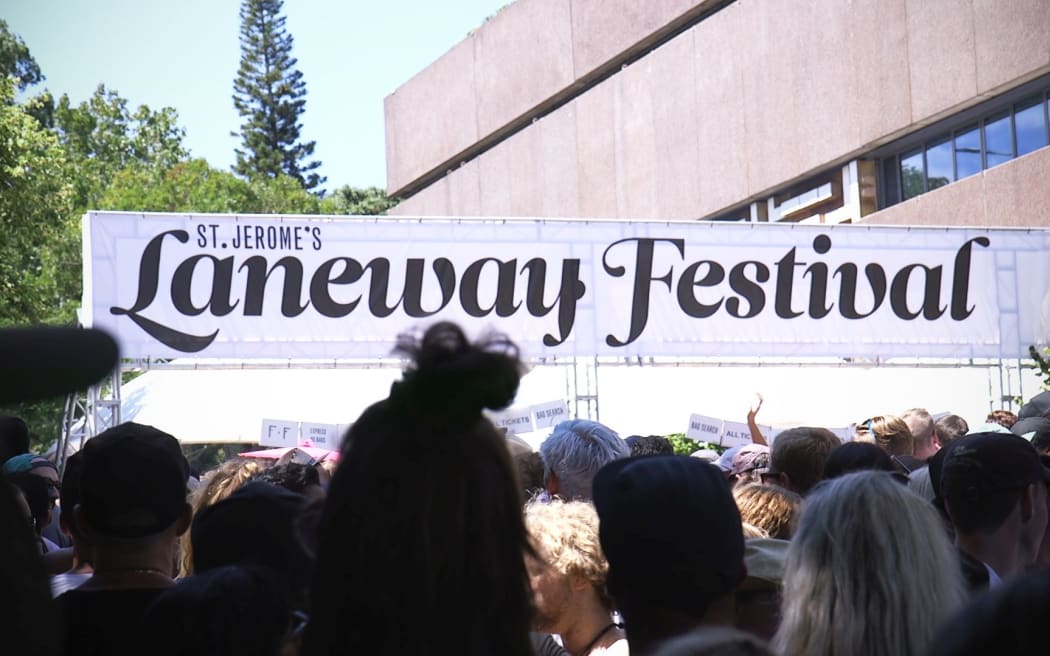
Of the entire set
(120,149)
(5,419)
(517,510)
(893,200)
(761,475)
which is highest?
(120,149)

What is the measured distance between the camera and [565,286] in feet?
41.0

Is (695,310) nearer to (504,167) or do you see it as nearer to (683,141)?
(683,141)

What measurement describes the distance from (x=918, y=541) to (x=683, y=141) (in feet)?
93.7

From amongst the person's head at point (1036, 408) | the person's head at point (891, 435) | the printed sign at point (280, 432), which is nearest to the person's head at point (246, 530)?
the person's head at point (891, 435)

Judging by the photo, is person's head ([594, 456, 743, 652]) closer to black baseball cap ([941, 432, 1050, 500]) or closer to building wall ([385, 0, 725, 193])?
black baseball cap ([941, 432, 1050, 500])

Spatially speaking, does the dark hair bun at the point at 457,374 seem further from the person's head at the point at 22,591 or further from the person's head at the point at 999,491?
the person's head at the point at 999,491

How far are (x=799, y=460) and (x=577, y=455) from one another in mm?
1237

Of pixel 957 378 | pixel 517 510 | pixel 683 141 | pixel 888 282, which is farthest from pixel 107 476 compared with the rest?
pixel 683 141

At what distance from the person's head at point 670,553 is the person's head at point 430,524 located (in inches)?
24.7

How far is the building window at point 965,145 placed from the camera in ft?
71.6

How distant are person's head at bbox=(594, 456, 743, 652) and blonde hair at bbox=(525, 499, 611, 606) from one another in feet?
3.66

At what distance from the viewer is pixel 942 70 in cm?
2336

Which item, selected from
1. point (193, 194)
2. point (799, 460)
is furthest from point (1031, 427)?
point (193, 194)

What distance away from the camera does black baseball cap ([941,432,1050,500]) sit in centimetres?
367
